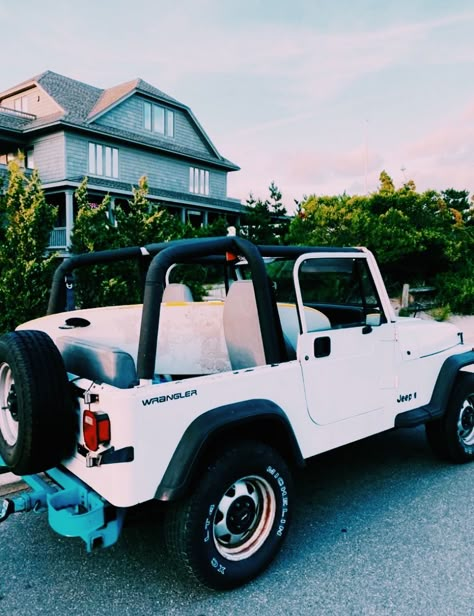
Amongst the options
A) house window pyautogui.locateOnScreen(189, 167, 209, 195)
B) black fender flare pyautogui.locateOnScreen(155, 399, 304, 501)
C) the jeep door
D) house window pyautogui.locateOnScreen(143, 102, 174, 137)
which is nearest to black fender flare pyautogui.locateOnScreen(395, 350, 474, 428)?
the jeep door

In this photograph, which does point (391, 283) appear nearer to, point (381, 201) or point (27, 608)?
point (381, 201)

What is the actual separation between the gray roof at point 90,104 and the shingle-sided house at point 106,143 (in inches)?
2.2

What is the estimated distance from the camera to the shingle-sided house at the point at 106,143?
25.0m

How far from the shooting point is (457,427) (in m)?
4.67

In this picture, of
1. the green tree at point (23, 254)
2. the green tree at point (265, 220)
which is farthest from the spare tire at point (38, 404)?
the green tree at point (265, 220)

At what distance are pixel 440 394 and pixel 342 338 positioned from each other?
140 cm

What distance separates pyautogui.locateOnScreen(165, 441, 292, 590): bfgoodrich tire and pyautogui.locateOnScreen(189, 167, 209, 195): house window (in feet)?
96.3

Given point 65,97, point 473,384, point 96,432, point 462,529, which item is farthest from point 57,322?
point 65,97

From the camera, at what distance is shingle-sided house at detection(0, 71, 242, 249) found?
24953mm

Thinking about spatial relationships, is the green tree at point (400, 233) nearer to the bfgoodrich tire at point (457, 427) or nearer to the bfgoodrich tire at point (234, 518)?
the bfgoodrich tire at point (457, 427)

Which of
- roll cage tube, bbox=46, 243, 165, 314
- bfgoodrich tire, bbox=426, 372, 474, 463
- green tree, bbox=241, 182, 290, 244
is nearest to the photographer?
roll cage tube, bbox=46, 243, 165, 314

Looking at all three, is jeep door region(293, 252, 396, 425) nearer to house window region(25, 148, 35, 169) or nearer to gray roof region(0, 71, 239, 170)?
gray roof region(0, 71, 239, 170)

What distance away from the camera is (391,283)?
1623 cm

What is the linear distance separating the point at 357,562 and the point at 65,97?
91.9ft
